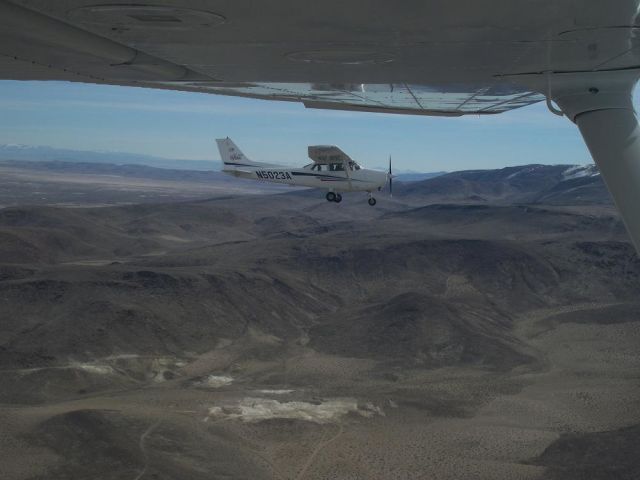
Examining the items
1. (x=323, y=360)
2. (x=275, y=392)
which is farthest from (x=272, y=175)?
(x=275, y=392)

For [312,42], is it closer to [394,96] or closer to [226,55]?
[226,55]

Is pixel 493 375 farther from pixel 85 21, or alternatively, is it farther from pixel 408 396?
pixel 85 21

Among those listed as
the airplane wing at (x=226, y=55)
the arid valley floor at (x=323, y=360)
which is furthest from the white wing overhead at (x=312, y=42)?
the arid valley floor at (x=323, y=360)

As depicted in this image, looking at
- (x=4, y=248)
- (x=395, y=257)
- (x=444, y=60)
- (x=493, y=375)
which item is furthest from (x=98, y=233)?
(x=444, y=60)

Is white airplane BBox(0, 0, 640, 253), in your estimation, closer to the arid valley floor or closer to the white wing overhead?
the white wing overhead

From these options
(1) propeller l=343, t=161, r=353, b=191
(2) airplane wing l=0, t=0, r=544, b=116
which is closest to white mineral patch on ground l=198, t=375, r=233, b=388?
(1) propeller l=343, t=161, r=353, b=191

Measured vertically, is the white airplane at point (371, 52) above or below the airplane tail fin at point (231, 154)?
below

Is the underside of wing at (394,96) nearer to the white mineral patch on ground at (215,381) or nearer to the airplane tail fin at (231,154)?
the white mineral patch on ground at (215,381)
